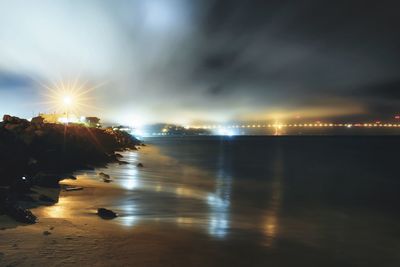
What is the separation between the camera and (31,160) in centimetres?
2206

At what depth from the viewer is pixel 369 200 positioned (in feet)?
78.2

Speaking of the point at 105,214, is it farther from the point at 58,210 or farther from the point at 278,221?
the point at 278,221

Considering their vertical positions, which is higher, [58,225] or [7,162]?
[7,162]

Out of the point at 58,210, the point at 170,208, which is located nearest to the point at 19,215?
the point at 58,210

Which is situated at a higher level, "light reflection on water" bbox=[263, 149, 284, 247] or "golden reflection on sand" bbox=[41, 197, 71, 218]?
"golden reflection on sand" bbox=[41, 197, 71, 218]

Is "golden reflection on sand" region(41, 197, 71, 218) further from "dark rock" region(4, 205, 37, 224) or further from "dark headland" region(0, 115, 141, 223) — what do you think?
"dark rock" region(4, 205, 37, 224)

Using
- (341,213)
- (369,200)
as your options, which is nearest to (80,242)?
(341,213)

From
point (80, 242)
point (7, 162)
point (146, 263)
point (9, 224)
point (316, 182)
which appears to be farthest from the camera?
point (316, 182)

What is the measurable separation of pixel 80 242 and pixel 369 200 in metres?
20.3

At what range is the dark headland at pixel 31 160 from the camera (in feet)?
44.9

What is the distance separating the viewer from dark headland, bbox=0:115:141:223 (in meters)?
13.7

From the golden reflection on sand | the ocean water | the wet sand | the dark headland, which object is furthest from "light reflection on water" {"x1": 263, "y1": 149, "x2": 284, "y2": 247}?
the dark headland

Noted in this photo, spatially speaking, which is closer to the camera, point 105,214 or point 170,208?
point 105,214

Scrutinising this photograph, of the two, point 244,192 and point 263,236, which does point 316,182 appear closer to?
point 244,192
